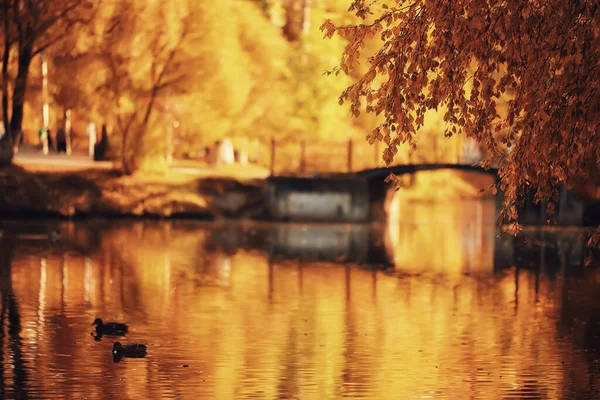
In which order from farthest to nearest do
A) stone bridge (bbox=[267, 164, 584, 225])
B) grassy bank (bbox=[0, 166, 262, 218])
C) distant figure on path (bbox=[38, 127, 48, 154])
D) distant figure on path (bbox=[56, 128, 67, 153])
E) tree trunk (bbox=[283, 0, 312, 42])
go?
tree trunk (bbox=[283, 0, 312, 42]), distant figure on path (bbox=[56, 128, 67, 153]), distant figure on path (bbox=[38, 127, 48, 154]), stone bridge (bbox=[267, 164, 584, 225]), grassy bank (bbox=[0, 166, 262, 218])

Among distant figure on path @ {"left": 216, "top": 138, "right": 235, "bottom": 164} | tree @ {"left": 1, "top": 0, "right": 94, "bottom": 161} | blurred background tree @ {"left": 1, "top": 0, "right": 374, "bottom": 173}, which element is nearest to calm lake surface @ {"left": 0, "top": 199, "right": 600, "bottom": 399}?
tree @ {"left": 1, "top": 0, "right": 94, "bottom": 161}

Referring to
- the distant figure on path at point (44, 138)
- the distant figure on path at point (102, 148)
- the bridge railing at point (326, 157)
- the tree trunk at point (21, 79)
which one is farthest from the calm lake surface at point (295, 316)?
the distant figure on path at point (44, 138)

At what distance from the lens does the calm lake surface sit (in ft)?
81.6

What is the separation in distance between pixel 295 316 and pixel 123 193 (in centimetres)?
3635

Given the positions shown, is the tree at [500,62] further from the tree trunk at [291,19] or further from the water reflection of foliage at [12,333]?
the tree trunk at [291,19]

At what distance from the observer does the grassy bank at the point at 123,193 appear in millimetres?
68250

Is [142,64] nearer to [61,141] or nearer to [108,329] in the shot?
[61,141]

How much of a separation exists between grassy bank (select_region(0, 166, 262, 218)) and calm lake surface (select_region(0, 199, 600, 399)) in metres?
4.09

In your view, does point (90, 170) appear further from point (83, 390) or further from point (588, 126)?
point (588, 126)

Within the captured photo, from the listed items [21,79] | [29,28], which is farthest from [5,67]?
[29,28]

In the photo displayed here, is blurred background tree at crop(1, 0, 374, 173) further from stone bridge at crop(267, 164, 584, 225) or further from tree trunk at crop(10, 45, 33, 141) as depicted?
stone bridge at crop(267, 164, 584, 225)

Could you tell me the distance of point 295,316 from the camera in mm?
35188

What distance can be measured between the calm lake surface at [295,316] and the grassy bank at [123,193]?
409cm

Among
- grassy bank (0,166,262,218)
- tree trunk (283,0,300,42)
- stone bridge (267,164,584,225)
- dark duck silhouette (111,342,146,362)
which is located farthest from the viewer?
tree trunk (283,0,300,42)
